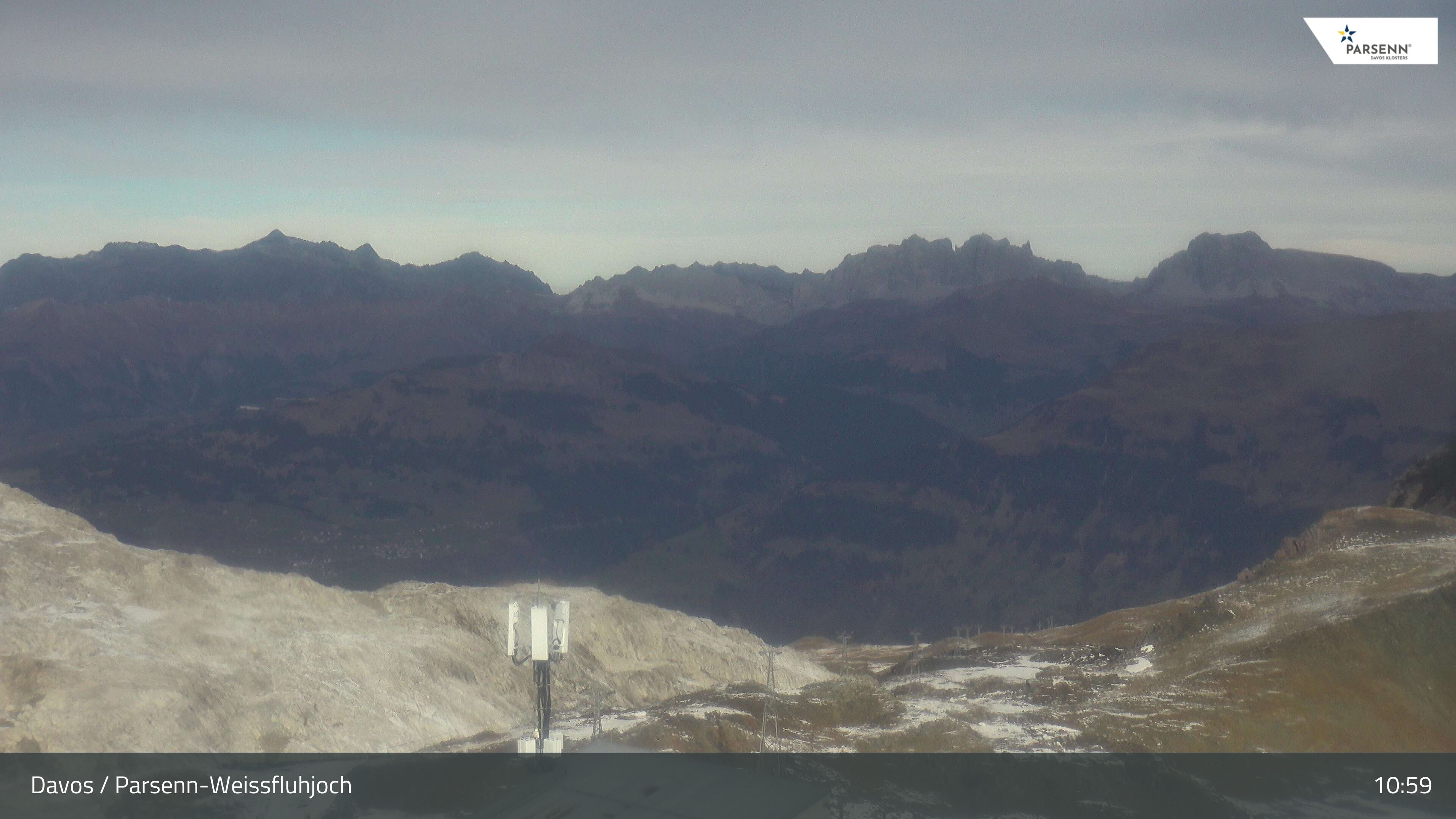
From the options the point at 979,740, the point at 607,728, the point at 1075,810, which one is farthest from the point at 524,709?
the point at 1075,810

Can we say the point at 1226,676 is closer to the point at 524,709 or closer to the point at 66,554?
the point at 524,709

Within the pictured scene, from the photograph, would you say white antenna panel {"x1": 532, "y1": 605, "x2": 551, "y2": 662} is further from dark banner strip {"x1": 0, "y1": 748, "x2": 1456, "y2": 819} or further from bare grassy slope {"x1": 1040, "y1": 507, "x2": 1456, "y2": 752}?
bare grassy slope {"x1": 1040, "y1": 507, "x2": 1456, "y2": 752}

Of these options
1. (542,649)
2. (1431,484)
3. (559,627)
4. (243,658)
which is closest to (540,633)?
(542,649)

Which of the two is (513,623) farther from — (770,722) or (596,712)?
(770,722)

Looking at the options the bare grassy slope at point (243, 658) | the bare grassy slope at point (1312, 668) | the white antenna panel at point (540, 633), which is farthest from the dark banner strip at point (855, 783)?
the bare grassy slope at point (243, 658)

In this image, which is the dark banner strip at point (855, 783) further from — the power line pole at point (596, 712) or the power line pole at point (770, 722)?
the power line pole at point (596, 712)
